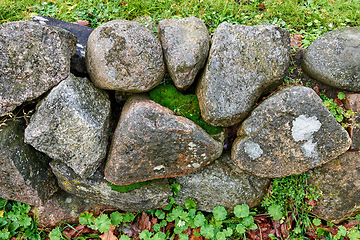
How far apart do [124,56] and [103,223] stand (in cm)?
Answer: 209

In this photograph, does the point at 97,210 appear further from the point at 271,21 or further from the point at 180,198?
the point at 271,21

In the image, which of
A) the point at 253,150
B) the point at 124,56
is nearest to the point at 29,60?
the point at 124,56

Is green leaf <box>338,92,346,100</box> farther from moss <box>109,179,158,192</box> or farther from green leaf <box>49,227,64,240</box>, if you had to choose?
green leaf <box>49,227,64,240</box>

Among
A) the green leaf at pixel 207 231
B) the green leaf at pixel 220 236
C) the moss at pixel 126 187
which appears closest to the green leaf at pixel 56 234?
the moss at pixel 126 187

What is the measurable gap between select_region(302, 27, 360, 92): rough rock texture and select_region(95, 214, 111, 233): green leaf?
3.05 metres

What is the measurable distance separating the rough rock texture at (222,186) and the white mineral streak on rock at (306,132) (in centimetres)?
68

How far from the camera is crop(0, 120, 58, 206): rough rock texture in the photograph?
9.50 ft

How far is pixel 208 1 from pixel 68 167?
3.03 meters

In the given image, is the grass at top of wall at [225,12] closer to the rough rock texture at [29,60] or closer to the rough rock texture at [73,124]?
the rough rock texture at [29,60]

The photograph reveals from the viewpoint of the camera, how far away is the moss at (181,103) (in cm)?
313

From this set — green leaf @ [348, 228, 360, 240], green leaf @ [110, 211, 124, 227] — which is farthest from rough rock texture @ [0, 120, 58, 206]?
green leaf @ [348, 228, 360, 240]

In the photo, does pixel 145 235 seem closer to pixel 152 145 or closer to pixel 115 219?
pixel 115 219

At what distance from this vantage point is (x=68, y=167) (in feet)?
10.2

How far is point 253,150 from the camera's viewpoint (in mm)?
3064
